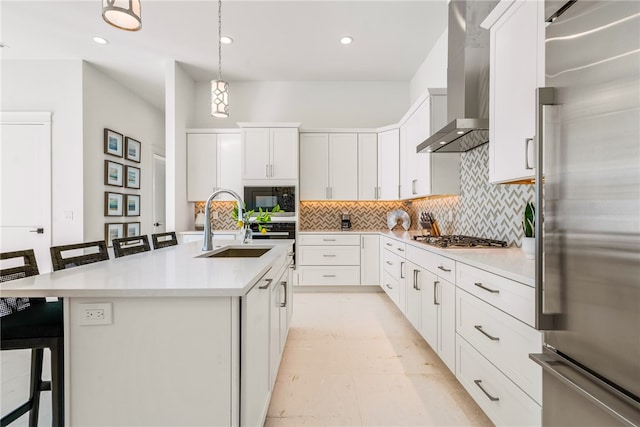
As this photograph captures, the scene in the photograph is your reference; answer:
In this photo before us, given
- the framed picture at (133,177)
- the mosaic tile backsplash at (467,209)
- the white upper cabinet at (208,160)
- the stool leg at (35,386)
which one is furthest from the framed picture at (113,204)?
the stool leg at (35,386)

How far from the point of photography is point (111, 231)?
453 cm

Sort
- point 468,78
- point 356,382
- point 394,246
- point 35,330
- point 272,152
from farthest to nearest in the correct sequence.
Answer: point 272,152, point 394,246, point 468,78, point 356,382, point 35,330

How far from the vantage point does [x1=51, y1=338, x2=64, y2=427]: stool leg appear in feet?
3.69

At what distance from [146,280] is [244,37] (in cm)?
337

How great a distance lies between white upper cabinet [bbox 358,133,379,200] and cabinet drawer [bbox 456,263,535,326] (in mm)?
2759

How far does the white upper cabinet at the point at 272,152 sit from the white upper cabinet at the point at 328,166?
23 centimetres

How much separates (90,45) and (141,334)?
4233 millimetres

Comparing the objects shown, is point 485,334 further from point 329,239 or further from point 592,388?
point 329,239

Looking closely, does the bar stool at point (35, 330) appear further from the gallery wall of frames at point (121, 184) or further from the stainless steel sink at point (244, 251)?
the gallery wall of frames at point (121, 184)

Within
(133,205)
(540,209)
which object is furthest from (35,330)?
(133,205)

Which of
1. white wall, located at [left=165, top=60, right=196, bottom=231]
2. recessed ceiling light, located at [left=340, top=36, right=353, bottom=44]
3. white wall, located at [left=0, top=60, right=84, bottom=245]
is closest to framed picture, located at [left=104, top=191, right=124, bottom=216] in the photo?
white wall, located at [left=0, top=60, right=84, bottom=245]

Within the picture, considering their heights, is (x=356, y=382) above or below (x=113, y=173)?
below

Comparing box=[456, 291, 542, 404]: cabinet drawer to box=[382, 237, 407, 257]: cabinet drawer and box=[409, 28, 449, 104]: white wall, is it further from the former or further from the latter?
box=[409, 28, 449, 104]: white wall

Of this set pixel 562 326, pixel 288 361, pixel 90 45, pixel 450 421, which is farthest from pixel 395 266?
pixel 90 45
